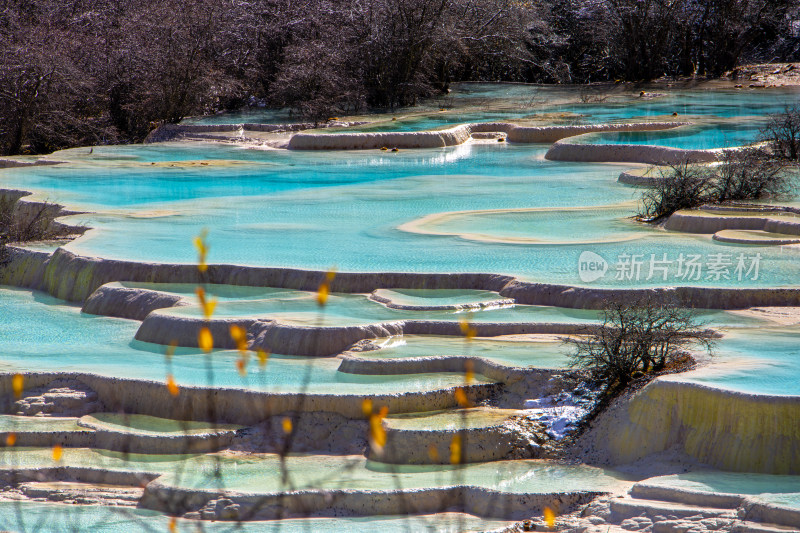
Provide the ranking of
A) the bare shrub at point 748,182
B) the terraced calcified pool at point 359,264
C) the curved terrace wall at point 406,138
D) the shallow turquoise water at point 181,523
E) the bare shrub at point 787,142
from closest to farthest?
the shallow turquoise water at point 181,523, the terraced calcified pool at point 359,264, the bare shrub at point 748,182, the bare shrub at point 787,142, the curved terrace wall at point 406,138

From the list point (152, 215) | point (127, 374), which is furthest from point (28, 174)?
point (127, 374)

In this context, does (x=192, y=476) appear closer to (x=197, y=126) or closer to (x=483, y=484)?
(x=483, y=484)

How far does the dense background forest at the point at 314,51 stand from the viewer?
2189 cm

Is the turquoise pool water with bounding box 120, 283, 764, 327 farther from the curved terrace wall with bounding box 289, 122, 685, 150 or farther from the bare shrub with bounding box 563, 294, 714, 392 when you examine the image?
the curved terrace wall with bounding box 289, 122, 685, 150

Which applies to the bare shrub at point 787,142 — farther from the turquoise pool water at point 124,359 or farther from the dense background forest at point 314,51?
the dense background forest at point 314,51

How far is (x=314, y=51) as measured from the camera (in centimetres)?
2366

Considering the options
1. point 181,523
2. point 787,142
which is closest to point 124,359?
point 181,523

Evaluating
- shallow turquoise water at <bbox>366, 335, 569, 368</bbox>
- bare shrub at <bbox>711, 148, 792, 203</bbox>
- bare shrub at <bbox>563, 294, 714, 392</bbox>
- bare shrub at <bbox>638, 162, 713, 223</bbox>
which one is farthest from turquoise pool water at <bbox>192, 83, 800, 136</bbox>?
bare shrub at <bbox>563, 294, 714, 392</bbox>

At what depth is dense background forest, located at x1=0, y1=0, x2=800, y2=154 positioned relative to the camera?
21.9m

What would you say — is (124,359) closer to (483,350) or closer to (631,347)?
(483,350)

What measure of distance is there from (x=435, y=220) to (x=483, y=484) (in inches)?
256

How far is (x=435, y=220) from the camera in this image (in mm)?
12539

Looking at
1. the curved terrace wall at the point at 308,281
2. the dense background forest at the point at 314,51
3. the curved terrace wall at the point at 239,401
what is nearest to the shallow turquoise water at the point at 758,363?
the curved terrace wall at the point at 308,281

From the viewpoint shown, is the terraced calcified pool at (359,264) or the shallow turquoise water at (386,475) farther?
the terraced calcified pool at (359,264)
